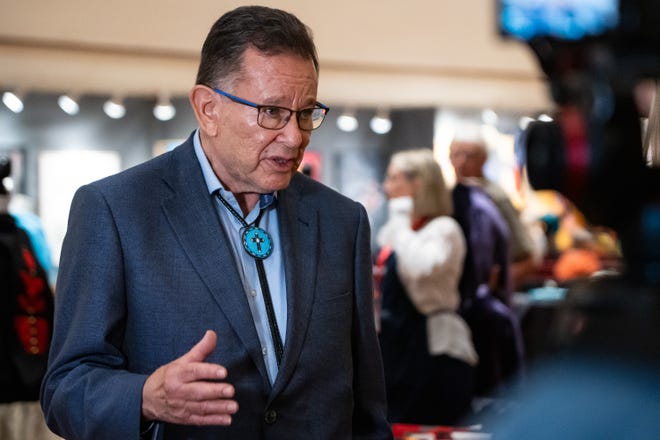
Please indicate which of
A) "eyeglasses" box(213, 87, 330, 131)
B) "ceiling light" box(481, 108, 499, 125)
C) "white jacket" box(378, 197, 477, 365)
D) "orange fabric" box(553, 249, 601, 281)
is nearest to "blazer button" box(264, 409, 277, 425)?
"eyeglasses" box(213, 87, 330, 131)

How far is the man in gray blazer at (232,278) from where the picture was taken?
1.84 meters

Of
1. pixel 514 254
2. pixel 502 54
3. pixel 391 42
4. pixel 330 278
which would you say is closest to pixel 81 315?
pixel 330 278

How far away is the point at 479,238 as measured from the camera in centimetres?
494

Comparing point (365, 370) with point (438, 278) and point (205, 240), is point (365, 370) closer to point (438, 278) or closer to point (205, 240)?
point (205, 240)

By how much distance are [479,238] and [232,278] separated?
10.4 feet

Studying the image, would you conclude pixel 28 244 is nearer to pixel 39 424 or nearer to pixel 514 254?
pixel 39 424

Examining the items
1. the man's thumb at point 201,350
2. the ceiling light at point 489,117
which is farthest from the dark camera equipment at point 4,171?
the ceiling light at point 489,117

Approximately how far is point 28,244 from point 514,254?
2.89 metres

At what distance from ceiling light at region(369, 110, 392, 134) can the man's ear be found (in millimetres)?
6548

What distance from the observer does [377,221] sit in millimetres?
8031

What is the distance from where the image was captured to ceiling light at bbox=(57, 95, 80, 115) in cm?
764

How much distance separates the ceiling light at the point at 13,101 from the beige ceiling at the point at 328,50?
0.08m

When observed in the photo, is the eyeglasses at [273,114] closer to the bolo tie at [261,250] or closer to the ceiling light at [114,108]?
the bolo tie at [261,250]

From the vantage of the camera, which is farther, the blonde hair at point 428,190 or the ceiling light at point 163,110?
the ceiling light at point 163,110
